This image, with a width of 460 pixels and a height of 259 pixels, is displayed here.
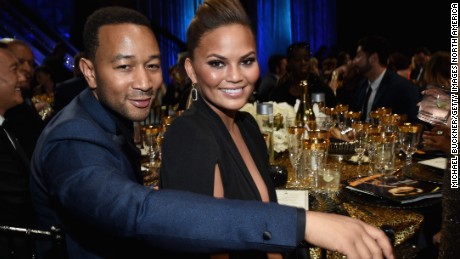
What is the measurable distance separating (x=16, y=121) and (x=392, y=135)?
2521mm

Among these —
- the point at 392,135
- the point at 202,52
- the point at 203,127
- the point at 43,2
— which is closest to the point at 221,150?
the point at 203,127

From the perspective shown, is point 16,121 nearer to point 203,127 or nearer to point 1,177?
point 1,177

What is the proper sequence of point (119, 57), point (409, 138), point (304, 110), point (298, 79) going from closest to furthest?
1. point (119, 57)
2. point (409, 138)
3. point (304, 110)
4. point (298, 79)

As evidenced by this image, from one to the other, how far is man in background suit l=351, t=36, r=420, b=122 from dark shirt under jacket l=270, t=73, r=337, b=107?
463mm

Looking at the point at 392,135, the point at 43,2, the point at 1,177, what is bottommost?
the point at 1,177

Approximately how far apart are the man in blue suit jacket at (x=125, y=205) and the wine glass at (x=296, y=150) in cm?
102

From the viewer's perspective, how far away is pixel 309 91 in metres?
4.31

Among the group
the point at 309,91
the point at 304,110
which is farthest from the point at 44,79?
the point at 304,110

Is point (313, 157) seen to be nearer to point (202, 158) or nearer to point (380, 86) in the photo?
point (202, 158)

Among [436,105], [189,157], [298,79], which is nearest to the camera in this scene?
[189,157]

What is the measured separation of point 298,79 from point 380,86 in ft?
2.99

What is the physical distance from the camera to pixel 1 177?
2.00m

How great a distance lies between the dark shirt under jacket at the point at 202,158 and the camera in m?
1.14

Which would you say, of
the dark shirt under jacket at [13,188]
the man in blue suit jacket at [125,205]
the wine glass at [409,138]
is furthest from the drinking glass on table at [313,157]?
the dark shirt under jacket at [13,188]
